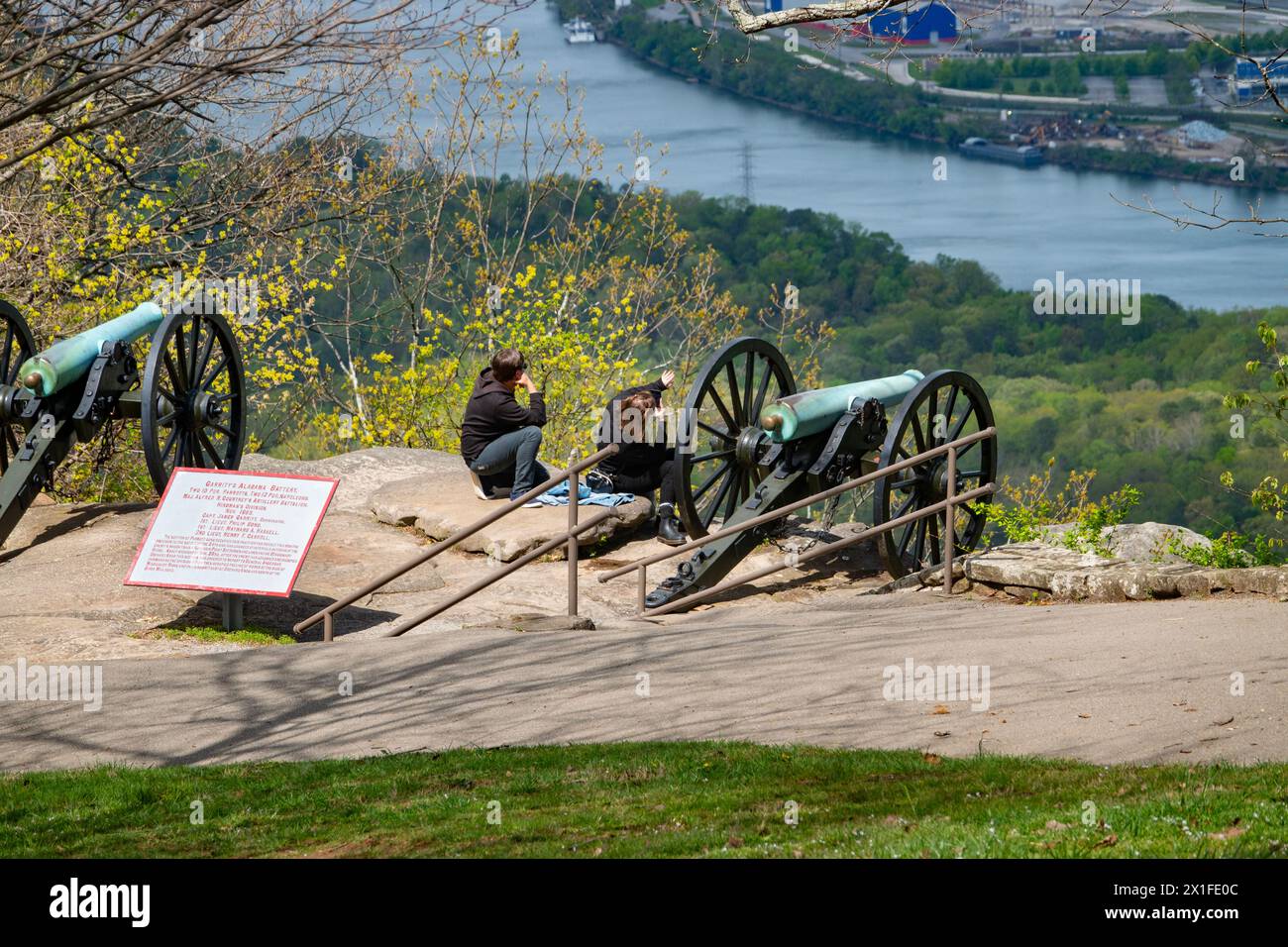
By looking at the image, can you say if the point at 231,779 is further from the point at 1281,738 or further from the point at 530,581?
the point at 530,581

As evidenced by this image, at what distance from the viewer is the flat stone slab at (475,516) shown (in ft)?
38.0

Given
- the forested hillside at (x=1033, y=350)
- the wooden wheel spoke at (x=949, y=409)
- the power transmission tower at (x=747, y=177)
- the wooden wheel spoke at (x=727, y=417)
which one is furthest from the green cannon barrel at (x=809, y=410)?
the power transmission tower at (x=747, y=177)

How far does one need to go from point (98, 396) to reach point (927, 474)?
6100 millimetres

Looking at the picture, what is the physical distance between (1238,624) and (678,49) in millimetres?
65343

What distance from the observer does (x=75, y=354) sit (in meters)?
11.7

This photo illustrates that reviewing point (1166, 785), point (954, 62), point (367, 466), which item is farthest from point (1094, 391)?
point (1166, 785)

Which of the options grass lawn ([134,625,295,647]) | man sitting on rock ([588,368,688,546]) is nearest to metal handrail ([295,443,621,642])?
grass lawn ([134,625,295,647])

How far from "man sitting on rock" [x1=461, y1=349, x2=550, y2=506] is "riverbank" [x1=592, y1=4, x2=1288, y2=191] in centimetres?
5843

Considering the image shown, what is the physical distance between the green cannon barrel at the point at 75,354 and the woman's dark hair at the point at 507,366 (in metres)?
2.55

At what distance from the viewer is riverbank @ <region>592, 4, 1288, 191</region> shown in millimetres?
70688

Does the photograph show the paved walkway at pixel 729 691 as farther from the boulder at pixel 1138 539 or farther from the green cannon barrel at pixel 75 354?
the green cannon barrel at pixel 75 354

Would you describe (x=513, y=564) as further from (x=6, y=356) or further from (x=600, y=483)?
(x=6, y=356)

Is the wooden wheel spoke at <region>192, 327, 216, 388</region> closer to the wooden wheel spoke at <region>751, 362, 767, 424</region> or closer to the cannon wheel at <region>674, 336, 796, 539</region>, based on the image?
the cannon wheel at <region>674, 336, 796, 539</region>

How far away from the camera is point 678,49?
70.7 m
